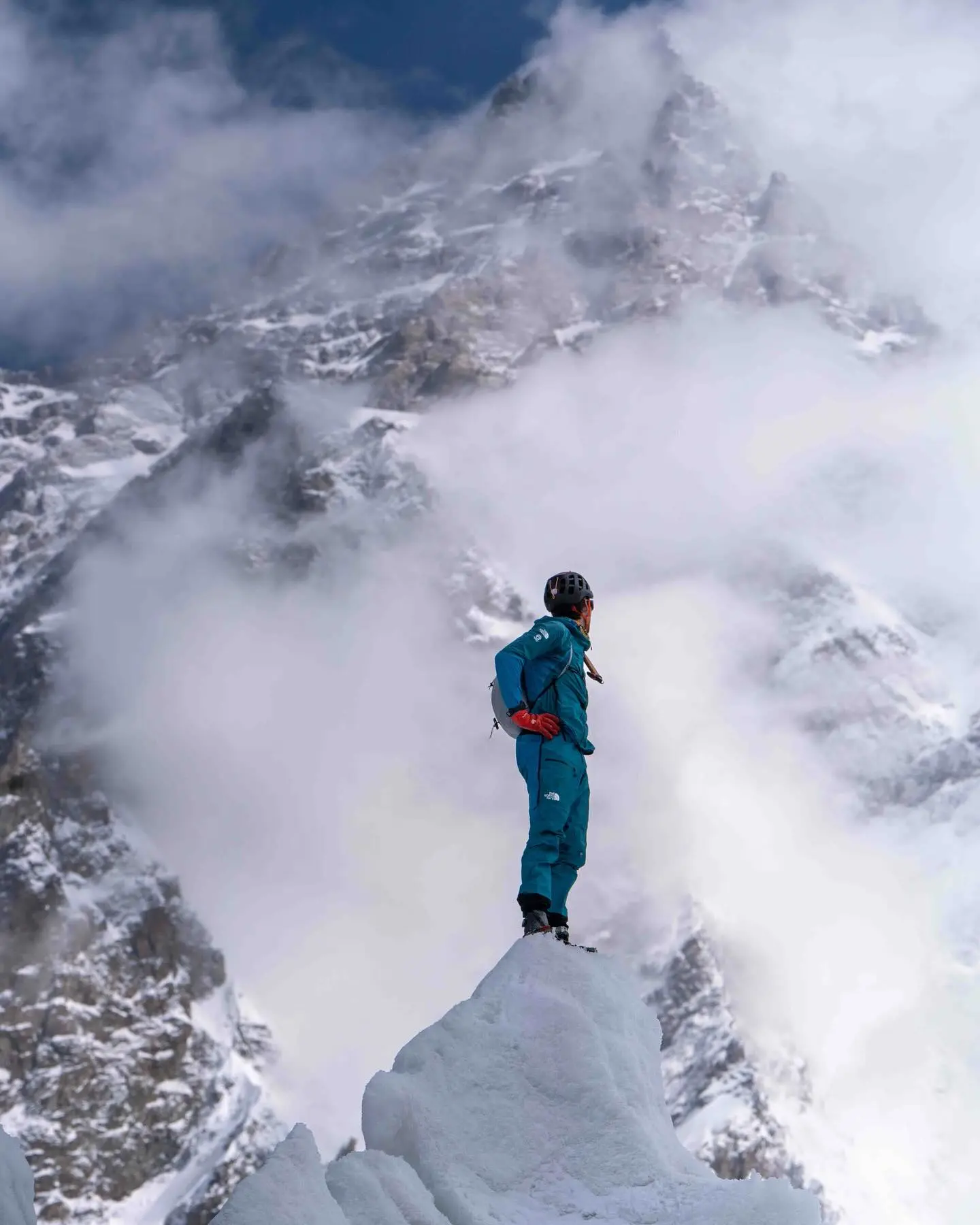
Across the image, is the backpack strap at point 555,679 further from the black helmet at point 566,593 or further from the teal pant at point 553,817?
the black helmet at point 566,593

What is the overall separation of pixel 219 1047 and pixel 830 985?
76.7 metres

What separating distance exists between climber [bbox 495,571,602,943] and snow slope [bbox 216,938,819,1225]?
923 millimetres

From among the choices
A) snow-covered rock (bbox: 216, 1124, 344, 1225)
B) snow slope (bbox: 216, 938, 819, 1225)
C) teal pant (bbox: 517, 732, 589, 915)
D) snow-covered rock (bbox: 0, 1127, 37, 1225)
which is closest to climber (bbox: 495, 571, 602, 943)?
teal pant (bbox: 517, 732, 589, 915)

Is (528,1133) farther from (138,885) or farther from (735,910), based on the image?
(735,910)

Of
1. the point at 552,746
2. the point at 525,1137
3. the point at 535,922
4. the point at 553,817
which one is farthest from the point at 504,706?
the point at 525,1137

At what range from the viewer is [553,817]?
8148mm

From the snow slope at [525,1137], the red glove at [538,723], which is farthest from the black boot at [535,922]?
the red glove at [538,723]

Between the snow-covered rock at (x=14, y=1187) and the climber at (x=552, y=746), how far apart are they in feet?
8.85

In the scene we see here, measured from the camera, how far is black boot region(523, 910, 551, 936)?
25.2 feet

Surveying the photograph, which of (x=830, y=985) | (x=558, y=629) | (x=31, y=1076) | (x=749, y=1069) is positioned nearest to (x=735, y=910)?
(x=830, y=985)

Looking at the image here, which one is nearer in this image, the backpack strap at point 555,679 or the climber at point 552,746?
the climber at point 552,746

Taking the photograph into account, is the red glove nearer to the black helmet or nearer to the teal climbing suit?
the teal climbing suit

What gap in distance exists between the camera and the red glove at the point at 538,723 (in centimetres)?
844

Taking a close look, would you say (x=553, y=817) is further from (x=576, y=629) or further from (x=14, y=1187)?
(x=14, y=1187)
